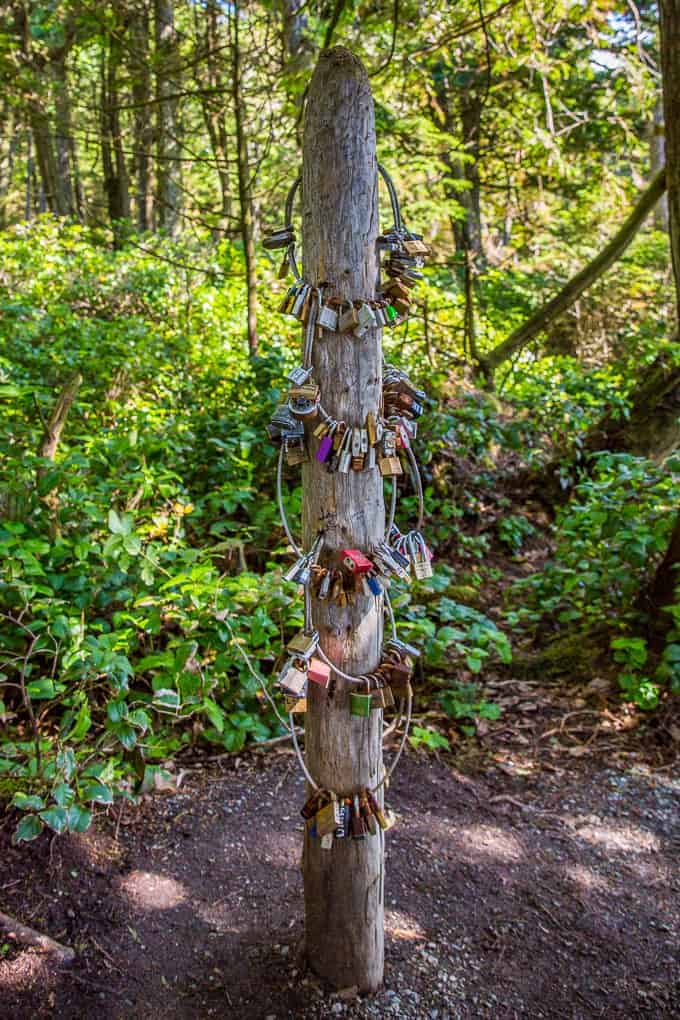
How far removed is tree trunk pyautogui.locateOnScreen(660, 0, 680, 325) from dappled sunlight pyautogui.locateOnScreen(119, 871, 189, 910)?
330 cm

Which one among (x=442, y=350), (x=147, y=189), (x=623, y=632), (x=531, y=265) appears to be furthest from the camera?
(x=147, y=189)

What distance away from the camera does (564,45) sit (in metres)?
10.9

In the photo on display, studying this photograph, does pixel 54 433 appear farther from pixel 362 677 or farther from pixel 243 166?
pixel 243 166

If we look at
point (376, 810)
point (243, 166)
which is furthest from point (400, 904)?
point (243, 166)

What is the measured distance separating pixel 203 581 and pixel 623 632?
2.63 metres

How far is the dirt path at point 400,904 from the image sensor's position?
2.41 meters

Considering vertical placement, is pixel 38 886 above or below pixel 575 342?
below

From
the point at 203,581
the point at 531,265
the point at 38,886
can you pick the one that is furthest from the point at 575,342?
the point at 38,886

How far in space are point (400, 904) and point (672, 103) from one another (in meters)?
3.57

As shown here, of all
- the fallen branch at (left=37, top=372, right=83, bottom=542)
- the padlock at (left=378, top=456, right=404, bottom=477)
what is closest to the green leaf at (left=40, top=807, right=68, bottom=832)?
the padlock at (left=378, top=456, right=404, bottom=477)

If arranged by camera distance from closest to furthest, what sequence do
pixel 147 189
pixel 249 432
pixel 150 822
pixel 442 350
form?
pixel 150 822, pixel 249 432, pixel 442 350, pixel 147 189

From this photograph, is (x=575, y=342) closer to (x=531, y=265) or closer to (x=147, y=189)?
(x=531, y=265)

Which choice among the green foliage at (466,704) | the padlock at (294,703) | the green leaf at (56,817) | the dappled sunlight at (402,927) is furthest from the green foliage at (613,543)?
the green leaf at (56,817)

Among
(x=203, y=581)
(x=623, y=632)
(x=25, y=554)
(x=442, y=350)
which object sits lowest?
(x=623, y=632)
